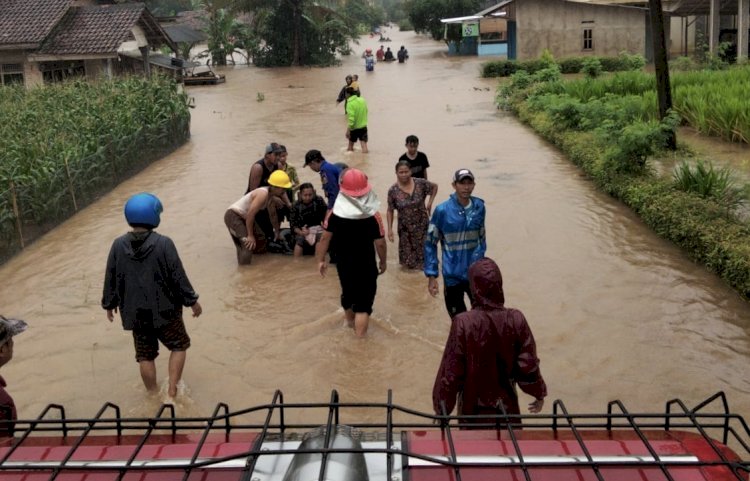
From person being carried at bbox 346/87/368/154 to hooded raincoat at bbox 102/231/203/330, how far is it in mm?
10278

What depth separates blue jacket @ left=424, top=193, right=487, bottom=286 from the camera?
19.2 feet

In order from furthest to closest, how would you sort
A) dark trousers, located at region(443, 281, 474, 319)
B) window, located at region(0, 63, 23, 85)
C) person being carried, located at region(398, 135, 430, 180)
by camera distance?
window, located at region(0, 63, 23, 85), person being carried, located at region(398, 135, 430, 180), dark trousers, located at region(443, 281, 474, 319)

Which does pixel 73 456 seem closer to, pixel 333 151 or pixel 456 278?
pixel 456 278

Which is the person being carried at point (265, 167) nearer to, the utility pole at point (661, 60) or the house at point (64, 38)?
the utility pole at point (661, 60)

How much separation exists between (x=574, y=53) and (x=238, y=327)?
29834 mm

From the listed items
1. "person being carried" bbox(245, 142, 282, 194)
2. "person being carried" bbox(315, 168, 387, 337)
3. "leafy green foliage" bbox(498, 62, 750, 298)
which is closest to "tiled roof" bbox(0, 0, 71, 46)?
"leafy green foliage" bbox(498, 62, 750, 298)

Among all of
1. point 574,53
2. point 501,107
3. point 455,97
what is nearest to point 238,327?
point 501,107

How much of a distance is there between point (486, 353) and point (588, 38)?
32.8 meters

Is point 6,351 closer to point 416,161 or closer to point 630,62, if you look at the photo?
point 416,161

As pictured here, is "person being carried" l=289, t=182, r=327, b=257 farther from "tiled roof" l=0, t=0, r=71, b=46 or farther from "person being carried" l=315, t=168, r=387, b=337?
"tiled roof" l=0, t=0, r=71, b=46

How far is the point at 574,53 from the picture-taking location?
112ft

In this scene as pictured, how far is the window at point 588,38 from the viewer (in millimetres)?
34031

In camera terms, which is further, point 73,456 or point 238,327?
point 238,327

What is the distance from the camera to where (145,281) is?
17.2ft
